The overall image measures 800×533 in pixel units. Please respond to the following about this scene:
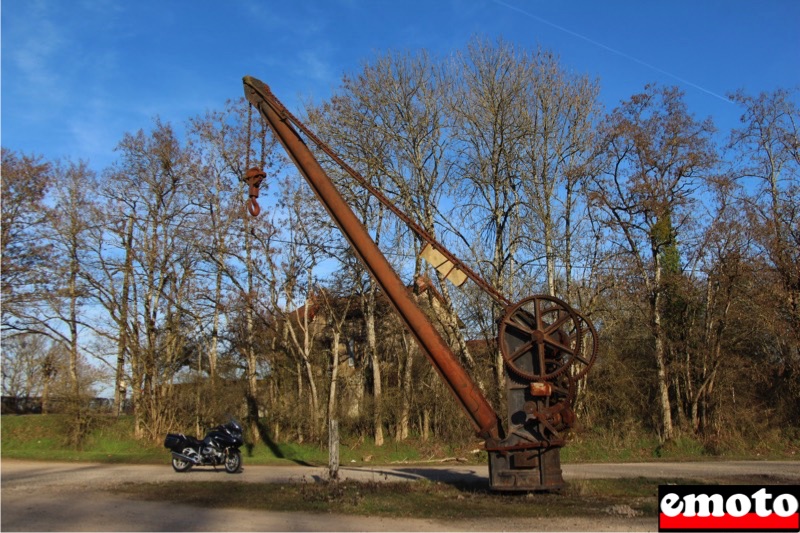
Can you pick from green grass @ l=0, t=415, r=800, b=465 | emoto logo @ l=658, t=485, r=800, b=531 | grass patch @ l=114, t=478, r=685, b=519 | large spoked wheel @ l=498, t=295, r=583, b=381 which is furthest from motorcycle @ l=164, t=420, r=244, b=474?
emoto logo @ l=658, t=485, r=800, b=531

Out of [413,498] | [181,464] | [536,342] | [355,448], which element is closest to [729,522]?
[536,342]

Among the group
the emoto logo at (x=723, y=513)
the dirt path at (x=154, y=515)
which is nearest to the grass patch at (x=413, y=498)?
the dirt path at (x=154, y=515)

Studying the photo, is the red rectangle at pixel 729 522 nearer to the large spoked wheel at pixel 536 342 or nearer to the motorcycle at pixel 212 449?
the large spoked wheel at pixel 536 342

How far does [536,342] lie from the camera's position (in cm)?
1099

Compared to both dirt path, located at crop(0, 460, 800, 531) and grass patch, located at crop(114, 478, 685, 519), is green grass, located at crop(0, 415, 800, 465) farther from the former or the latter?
grass patch, located at crop(114, 478, 685, 519)

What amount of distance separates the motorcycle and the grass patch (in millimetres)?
2699

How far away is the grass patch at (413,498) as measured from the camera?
9797 mm

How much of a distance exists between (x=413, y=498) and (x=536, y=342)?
354cm

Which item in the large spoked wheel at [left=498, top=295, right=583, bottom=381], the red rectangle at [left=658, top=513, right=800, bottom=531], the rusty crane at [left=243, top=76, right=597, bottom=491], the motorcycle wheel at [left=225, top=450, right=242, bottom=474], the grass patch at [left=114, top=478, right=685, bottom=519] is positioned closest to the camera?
the red rectangle at [left=658, top=513, right=800, bottom=531]

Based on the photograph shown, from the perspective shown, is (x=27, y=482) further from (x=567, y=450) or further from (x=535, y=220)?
(x=535, y=220)

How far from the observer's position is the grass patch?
980 centimetres

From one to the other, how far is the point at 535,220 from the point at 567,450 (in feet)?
29.6

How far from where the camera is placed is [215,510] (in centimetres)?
966

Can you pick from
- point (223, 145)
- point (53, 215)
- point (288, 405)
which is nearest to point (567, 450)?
point (288, 405)
